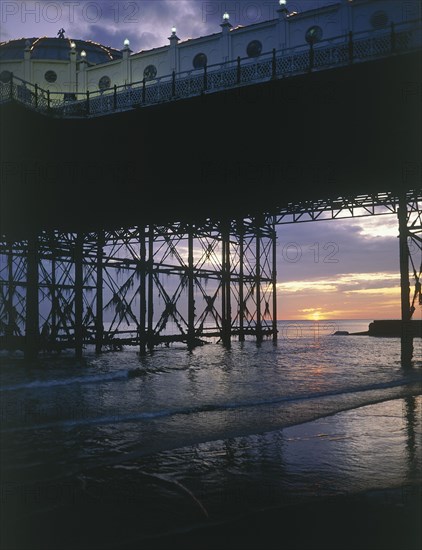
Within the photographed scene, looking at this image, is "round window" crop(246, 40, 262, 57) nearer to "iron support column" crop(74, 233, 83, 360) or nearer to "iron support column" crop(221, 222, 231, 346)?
"iron support column" crop(221, 222, 231, 346)

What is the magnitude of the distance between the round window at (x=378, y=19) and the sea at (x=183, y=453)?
19567 millimetres

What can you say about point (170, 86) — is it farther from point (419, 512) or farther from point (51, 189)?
point (419, 512)

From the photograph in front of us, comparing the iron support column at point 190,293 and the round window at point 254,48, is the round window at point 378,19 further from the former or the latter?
the iron support column at point 190,293

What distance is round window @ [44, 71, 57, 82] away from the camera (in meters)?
39.3

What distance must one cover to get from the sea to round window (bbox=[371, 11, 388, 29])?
64.2ft

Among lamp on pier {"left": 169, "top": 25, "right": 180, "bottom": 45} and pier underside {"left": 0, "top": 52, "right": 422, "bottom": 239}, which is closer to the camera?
pier underside {"left": 0, "top": 52, "right": 422, "bottom": 239}

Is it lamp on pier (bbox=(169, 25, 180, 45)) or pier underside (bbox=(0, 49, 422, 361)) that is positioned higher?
lamp on pier (bbox=(169, 25, 180, 45))

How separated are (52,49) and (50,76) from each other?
2873mm

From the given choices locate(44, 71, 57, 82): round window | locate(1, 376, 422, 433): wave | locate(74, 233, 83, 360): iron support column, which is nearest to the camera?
locate(1, 376, 422, 433): wave

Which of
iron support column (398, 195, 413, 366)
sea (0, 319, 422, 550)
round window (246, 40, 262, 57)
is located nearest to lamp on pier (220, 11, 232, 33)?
round window (246, 40, 262, 57)

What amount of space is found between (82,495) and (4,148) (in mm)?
13129

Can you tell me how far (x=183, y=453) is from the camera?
6.41m

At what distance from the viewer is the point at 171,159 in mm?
16250

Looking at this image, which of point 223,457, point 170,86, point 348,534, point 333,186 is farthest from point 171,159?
point 348,534
